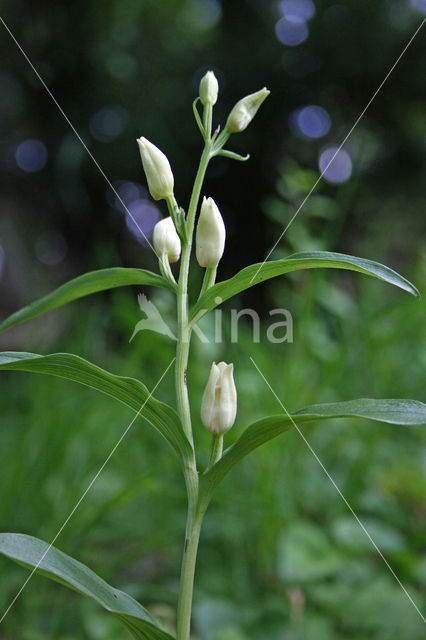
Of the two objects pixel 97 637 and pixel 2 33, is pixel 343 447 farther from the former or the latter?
pixel 2 33

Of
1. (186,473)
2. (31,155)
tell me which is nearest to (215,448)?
(186,473)

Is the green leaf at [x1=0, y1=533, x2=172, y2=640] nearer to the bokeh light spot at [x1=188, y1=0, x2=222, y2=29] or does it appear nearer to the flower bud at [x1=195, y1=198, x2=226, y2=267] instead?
the flower bud at [x1=195, y1=198, x2=226, y2=267]

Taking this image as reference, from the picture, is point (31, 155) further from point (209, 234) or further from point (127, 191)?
point (209, 234)

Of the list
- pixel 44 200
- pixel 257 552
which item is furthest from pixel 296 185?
pixel 44 200

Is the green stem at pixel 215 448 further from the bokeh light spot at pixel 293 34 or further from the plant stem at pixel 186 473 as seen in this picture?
the bokeh light spot at pixel 293 34

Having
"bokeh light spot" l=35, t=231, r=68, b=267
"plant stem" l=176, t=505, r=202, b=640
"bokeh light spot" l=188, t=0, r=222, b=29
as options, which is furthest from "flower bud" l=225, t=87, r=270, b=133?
"bokeh light spot" l=188, t=0, r=222, b=29

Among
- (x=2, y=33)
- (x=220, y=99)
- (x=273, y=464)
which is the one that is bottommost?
(x=273, y=464)

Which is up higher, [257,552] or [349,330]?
[349,330]
